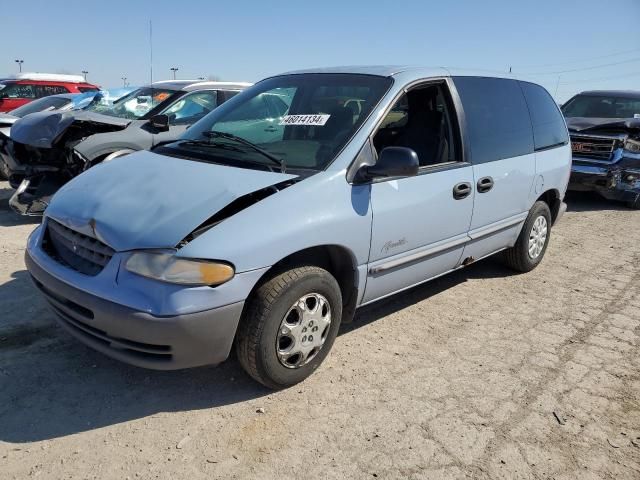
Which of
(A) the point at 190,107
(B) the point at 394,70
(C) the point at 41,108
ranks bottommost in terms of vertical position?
(C) the point at 41,108

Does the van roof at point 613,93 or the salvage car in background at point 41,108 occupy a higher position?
the van roof at point 613,93

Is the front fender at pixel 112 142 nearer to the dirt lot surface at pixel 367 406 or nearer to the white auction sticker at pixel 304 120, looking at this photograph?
the dirt lot surface at pixel 367 406

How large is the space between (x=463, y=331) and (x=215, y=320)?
2126 millimetres

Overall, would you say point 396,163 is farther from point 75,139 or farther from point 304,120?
point 75,139

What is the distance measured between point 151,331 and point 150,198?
0.77m

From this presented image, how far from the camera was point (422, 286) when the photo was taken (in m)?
4.76

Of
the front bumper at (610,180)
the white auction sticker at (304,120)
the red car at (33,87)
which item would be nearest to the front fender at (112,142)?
the white auction sticker at (304,120)

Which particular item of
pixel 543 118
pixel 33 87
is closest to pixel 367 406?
pixel 543 118

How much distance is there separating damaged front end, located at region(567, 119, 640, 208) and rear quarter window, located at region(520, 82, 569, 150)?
11.0 feet

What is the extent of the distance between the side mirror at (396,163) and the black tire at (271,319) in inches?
26.9

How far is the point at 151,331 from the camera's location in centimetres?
246

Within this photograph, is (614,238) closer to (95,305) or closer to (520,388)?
(520,388)

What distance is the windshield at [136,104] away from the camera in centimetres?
→ 714

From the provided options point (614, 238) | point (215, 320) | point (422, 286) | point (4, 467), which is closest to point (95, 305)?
point (215, 320)
